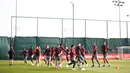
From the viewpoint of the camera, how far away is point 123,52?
2761 inches

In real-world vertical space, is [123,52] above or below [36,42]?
below

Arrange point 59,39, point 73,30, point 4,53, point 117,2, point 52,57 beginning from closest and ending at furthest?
point 52,57 → point 4,53 → point 59,39 → point 73,30 → point 117,2

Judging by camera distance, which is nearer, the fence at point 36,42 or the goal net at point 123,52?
the fence at point 36,42

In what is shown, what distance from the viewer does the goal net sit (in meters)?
68.6

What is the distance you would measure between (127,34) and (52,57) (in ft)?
130

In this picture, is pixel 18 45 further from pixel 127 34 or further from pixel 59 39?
pixel 127 34

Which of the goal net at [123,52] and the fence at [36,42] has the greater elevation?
the fence at [36,42]

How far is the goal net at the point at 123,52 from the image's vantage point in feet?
225

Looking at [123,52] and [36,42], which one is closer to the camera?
[36,42]

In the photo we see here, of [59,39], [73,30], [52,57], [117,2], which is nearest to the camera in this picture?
[52,57]

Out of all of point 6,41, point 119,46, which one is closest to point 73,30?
point 119,46

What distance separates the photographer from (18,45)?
6144cm

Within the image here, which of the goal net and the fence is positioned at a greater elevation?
the fence

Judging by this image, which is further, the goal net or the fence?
the goal net
